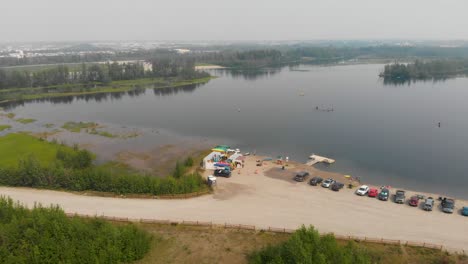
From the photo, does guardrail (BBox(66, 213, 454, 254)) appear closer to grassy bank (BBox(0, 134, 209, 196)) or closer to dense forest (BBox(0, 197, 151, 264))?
dense forest (BBox(0, 197, 151, 264))

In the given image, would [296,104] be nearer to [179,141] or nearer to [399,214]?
[179,141]

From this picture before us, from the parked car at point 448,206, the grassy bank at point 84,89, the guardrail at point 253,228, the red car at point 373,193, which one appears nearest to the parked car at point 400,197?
the red car at point 373,193

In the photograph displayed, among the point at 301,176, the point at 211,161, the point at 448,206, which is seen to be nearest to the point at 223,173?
the point at 211,161

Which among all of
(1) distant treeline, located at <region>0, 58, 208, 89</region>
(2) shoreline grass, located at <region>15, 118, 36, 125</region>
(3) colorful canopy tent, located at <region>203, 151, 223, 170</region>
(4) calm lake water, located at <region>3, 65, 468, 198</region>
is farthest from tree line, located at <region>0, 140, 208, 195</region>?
(1) distant treeline, located at <region>0, 58, 208, 89</region>

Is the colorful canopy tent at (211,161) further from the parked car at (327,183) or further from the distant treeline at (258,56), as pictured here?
the distant treeline at (258,56)

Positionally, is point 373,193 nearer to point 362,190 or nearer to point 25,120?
point 362,190

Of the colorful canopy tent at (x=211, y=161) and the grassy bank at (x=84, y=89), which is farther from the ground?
the grassy bank at (x=84, y=89)
